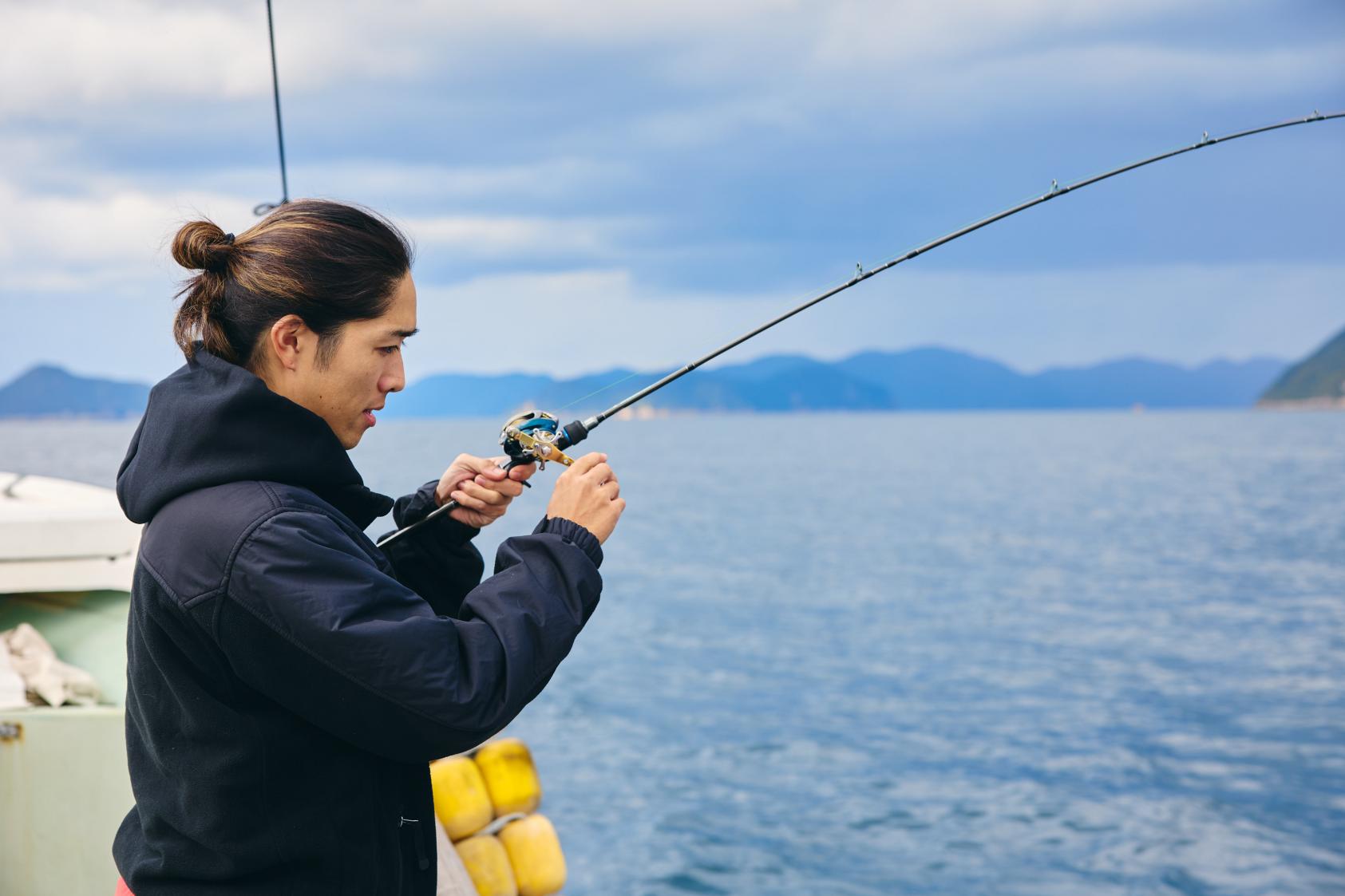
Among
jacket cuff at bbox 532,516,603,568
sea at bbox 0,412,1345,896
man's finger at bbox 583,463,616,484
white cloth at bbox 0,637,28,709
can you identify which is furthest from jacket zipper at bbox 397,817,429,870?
sea at bbox 0,412,1345,896

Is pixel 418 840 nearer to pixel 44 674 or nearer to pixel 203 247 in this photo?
pixel 203 247

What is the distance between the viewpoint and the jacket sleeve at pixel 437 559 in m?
2.17

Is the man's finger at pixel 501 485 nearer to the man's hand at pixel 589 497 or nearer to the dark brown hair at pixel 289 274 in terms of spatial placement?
the man's hand at pixel 589 497

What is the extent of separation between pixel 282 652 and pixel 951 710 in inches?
642

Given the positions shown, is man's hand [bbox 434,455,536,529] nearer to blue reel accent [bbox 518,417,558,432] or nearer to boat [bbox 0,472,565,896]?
blue reel accent [bbox 518,417,558,432]

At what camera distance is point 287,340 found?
1668 millimetres

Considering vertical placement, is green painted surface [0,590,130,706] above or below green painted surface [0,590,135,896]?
above

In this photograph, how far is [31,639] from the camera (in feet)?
13.1

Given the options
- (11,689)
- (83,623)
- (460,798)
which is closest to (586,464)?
(460,798)

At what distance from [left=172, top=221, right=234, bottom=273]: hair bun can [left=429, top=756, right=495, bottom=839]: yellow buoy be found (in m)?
2.15

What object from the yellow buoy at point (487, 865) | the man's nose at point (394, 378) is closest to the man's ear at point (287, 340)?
the man's nose at point (394, 378)

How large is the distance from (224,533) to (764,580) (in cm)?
2857

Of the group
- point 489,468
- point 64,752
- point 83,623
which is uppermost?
point 489,468

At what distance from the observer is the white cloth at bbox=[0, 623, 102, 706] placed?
3.67 m
